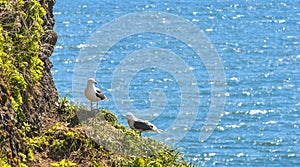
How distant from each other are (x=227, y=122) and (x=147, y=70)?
42.4ft

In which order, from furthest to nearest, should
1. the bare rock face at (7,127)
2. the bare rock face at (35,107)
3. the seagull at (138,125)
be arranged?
the seagull at (138,125) → the bare rock face at (35,107) → the bare rock face at (7,127)

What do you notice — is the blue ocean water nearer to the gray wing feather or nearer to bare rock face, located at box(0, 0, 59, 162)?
the gray wing feather

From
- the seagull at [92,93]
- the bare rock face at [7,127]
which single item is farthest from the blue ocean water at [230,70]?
the bare rock face at [7,127]

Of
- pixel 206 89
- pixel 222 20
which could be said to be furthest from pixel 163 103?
pixel 222 20

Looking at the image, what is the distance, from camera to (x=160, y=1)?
10156cm

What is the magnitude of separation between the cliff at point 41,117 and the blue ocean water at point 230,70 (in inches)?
1175

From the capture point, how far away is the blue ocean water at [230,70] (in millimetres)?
53500

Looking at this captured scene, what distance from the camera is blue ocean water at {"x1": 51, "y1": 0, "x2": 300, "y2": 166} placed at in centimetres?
5350

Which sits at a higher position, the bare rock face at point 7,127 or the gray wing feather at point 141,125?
the bare rock face at point 7,127

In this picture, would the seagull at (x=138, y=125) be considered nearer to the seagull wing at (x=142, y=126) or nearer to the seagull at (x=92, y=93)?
the seagull wing at (x=142, y=126)

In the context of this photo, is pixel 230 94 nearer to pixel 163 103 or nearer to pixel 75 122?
pixel 163 103

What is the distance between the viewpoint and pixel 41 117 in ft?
45.9

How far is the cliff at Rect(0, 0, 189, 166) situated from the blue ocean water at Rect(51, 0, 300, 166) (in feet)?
97.9

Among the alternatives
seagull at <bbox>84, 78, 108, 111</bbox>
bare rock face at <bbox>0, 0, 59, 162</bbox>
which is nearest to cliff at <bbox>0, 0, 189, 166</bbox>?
bare rock face at <bbox>0, 0, 59, 162</bbox>
